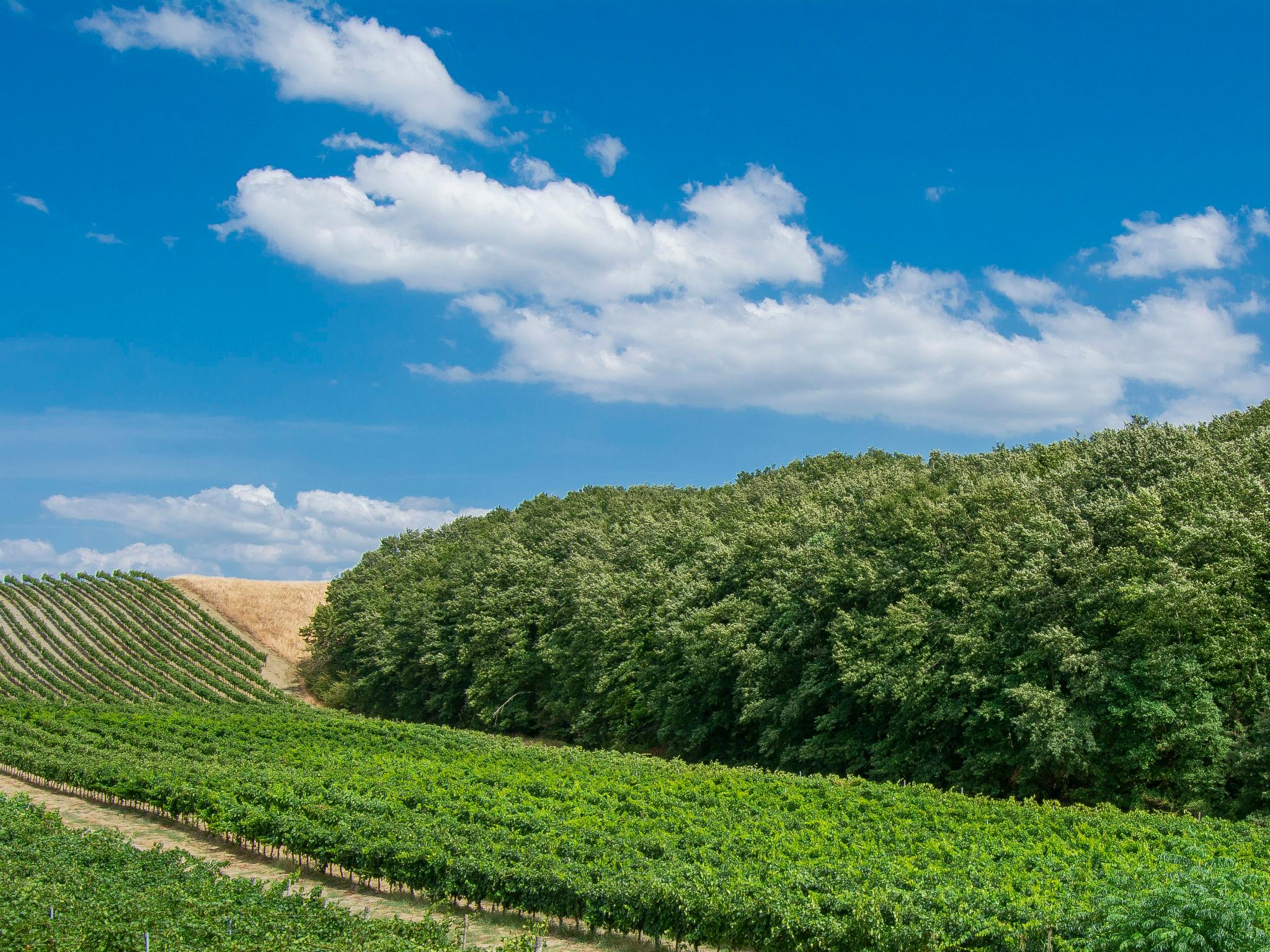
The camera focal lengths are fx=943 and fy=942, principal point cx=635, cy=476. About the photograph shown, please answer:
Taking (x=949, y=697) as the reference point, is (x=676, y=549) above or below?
above

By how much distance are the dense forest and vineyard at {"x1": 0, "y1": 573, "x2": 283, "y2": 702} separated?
24.3m

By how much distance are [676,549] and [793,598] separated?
18218mm

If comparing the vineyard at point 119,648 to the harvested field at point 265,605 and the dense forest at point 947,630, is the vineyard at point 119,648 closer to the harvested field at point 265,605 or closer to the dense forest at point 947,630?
the harvested field at point 265,605

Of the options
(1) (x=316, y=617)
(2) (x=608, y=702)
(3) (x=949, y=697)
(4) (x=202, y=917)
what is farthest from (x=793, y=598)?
(1) (x=316, y=617)

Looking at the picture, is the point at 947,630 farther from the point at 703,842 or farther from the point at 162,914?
the point at 162,914

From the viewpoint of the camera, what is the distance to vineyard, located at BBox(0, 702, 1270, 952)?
18.3 m

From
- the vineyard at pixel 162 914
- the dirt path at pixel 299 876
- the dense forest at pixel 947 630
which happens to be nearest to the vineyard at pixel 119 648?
the dense forest at pixel 947 630

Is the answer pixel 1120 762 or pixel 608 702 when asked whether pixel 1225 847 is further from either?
pixel 608 702

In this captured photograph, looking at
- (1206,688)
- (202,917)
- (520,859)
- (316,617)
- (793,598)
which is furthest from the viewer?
(316,617)

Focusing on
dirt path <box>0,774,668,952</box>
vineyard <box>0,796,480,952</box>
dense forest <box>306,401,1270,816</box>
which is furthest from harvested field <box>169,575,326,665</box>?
vineyard <box>0,796,480,952</box>

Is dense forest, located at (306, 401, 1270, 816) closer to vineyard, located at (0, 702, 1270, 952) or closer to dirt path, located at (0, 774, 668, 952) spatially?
vineyard, located at (0, 702, 1270, 952)

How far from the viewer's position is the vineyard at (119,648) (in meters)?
78.4

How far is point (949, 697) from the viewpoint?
3803 centimetres

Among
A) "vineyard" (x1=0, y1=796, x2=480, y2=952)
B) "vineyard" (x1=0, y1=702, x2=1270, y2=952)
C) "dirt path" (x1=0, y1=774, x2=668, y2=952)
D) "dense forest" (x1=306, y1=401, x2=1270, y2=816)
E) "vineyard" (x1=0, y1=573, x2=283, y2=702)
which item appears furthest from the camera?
"vineyard" (x1=0, y1=573, x2=283, y2=702)
